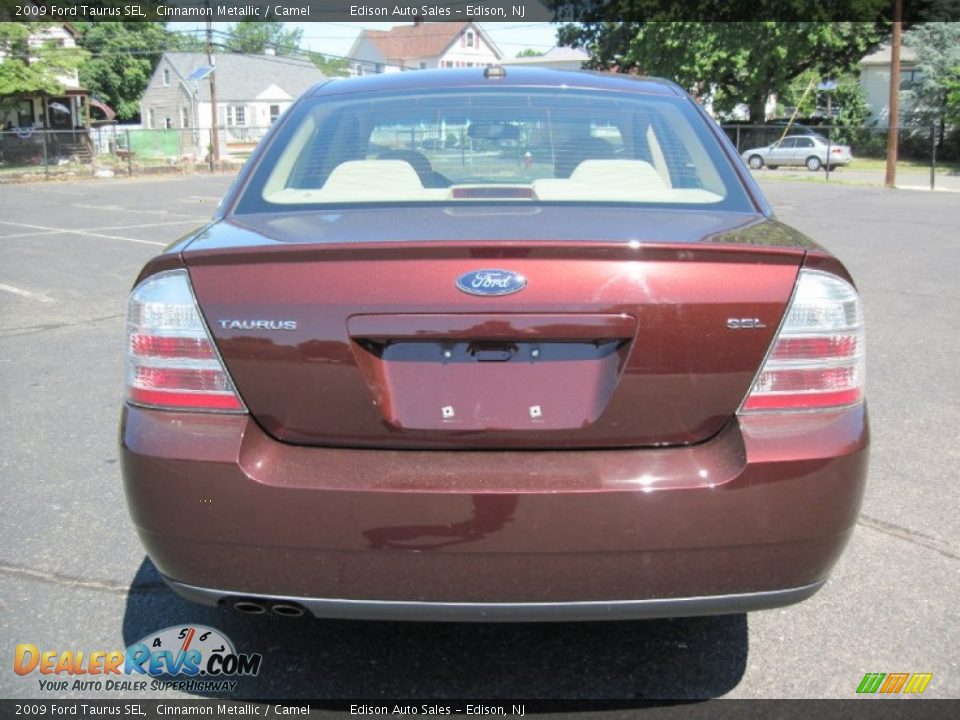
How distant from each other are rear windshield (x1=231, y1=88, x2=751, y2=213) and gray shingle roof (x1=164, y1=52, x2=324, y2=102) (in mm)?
58602

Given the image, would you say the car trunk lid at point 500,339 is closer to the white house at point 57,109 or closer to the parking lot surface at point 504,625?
the parking lot surface at point 504,625

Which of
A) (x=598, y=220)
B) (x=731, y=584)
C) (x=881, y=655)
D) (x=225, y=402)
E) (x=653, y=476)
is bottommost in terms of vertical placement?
(x=881, y=655)

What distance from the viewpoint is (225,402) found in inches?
89.9

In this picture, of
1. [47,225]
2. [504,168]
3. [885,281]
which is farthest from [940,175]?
[504,168]

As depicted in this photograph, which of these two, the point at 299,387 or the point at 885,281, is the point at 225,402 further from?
the point at 885,281

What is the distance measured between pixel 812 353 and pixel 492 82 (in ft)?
5.94

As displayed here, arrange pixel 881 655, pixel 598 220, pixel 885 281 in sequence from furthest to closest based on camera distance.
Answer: pixel 885 281 → pixel 881 655 → pixel 598 220

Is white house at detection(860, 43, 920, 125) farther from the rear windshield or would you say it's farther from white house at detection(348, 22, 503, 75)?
the rear windshield

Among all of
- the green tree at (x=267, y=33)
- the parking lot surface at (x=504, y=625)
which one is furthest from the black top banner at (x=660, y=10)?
the green tree at (x=267, y=33)

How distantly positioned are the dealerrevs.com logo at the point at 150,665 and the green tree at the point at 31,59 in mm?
43027

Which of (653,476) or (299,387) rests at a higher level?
(299,387)

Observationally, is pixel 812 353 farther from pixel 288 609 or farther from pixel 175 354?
pixel 175 354

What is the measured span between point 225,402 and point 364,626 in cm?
105

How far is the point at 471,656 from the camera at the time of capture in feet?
9.29
